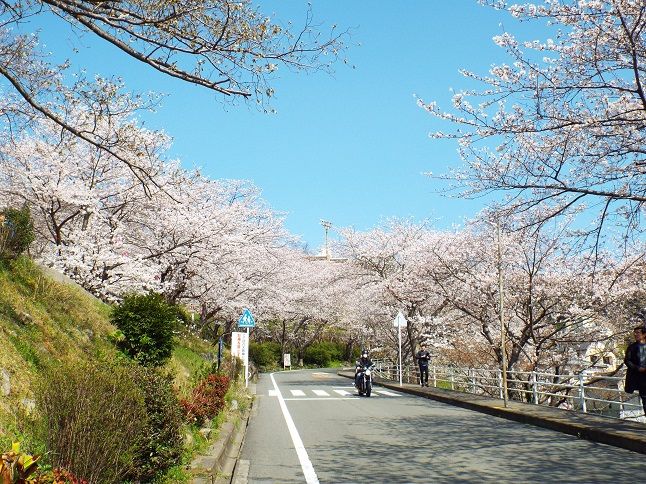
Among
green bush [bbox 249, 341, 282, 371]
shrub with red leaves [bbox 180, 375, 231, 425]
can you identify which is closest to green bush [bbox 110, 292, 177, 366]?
shrub with red leaves [bbox 180, 375, 231, 425]

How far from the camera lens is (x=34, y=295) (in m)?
10.8

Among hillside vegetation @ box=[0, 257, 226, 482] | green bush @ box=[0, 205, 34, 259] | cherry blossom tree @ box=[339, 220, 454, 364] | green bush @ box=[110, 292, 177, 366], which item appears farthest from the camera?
cherry blossom tree @ box=[339, 220, 454, 364]

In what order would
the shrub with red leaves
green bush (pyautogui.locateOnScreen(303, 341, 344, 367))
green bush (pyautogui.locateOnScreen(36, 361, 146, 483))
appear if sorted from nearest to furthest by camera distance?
green bush (pyautogui.locateOnScreen(36, 361, 146, 483)) → the shrub with red leaves → green bush (pyautogui.locateOnScreen(303, 341, 344, 367))

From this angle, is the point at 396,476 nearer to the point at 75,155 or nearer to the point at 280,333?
the point at 75,155

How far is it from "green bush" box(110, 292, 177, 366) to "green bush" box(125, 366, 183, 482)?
5976mm

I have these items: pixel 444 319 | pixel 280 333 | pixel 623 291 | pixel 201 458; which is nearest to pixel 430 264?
pixel 444 319

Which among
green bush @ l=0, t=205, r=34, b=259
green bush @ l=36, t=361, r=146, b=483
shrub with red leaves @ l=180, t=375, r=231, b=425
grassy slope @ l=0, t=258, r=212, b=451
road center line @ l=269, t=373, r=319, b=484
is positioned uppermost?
green bush @ l=0, t=205, r=34, b=259

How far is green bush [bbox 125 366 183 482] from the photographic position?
5.46m

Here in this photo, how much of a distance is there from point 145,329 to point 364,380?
10072 mm

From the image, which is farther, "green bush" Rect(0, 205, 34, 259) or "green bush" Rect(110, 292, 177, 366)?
"green bush" Rect(110, 292, 177, 366)

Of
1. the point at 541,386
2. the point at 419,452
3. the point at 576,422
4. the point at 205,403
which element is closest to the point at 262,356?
the point at 541,386

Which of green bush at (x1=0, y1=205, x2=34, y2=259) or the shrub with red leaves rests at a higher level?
green bush at (x1=0, y1=205, x2=34, y2=259)

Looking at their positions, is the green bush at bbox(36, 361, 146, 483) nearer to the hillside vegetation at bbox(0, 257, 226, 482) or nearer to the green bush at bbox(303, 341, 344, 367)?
the hillside vegetation at bbox(0, 257, 226, 482)

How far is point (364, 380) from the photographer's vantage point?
794 inches
